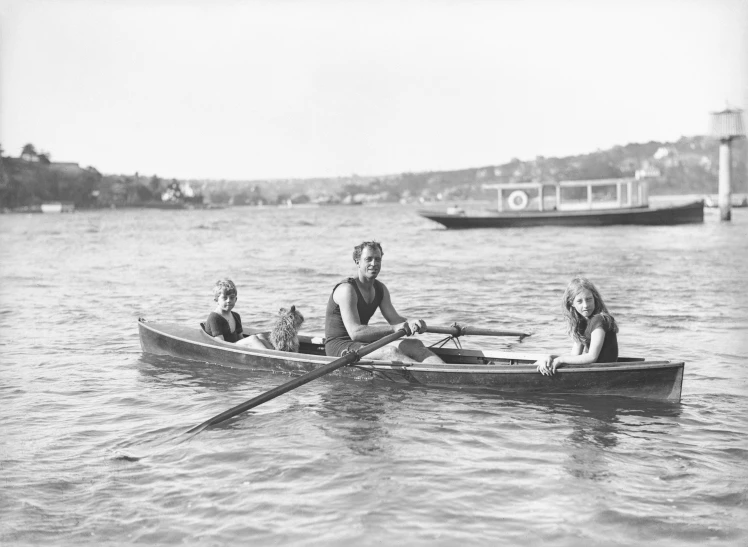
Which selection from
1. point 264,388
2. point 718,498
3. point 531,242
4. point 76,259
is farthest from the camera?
point 531,242

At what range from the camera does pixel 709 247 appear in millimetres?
37500

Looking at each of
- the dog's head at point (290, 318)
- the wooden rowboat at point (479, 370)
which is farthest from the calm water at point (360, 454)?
the dog's head at point (290, 318)

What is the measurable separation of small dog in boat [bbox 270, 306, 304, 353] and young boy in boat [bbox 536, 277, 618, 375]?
3182mm

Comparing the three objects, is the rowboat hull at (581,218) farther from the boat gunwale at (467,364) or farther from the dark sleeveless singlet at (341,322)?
the dark sleeveless singlet at (341,322)

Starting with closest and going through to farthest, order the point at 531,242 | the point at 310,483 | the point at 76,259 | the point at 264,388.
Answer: the point at 310,483 < the point at 264,388 < the point at 76,259 < the point at 531,242

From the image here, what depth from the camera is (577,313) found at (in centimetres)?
812

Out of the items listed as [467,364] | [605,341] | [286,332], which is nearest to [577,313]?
[605,341]

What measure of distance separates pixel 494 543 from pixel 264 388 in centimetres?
509

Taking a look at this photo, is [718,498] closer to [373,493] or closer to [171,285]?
[373,493]

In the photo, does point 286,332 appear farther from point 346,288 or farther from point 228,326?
point 346,288

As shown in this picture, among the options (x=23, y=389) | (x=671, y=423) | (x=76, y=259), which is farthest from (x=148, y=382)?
(x=76, y=259)

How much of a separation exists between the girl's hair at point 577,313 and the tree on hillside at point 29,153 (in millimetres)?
149628

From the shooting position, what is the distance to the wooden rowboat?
852cm

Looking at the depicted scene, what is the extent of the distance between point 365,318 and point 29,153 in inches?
6063
